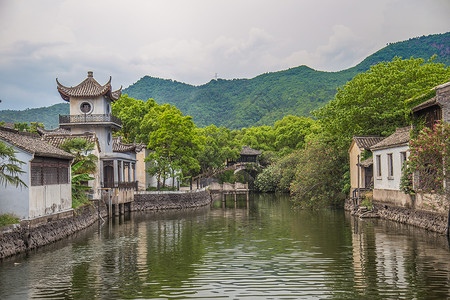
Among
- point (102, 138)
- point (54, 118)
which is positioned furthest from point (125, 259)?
point (54, 118)

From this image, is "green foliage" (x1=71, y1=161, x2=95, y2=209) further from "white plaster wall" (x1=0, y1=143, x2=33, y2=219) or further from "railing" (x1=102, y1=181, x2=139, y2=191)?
"railing" (x1=102, y1=181, x2=139, y2=191)

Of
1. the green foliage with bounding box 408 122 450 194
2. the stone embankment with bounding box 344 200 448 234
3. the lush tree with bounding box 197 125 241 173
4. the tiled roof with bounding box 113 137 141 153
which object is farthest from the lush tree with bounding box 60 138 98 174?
the lush tree with bounding box 197 125 241 173

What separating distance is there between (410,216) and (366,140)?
10682 millimetres

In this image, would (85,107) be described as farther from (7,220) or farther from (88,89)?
(7,220)

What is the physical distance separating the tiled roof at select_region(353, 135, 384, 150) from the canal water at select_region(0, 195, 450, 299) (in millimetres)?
8598

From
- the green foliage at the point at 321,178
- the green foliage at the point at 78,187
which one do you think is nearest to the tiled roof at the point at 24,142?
the green foliage at the point at 78,187

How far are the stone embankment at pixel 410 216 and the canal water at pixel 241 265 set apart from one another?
575 mm

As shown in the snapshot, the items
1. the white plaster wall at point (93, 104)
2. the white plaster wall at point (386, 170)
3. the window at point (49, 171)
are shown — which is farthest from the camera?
the white plaster wall at point (93, 104)

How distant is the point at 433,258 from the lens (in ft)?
57.9

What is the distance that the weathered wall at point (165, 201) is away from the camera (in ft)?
155

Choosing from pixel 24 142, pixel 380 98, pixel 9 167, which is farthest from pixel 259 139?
pixel 9 167

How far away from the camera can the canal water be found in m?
13.7

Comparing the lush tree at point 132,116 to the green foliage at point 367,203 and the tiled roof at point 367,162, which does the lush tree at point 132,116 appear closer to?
the tiled roof at point 367,162

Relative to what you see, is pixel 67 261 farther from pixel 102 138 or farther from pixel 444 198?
pixel 102 138
